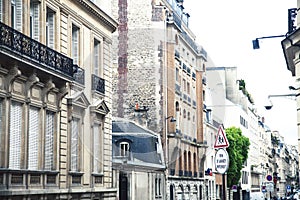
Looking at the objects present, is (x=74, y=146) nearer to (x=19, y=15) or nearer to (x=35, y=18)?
(x=35, y=18)

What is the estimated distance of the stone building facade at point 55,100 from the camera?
16.4m

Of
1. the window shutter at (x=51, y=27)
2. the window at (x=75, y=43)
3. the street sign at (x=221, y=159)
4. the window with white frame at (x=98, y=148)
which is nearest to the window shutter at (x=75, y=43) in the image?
the window at (x=75, y=43)

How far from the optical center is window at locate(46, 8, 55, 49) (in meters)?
19.6

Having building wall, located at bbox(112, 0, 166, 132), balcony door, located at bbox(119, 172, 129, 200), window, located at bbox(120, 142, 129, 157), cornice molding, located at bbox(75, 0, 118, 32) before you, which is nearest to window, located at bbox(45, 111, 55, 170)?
building wall, located at bbox(112, 0, 166, 132)

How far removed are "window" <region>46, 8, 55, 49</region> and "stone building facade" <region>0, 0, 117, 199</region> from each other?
30mm

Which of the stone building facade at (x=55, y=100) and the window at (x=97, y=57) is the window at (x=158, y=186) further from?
the window at (x=97, y=57)

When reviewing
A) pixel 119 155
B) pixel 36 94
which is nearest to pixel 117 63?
pixel 119 155

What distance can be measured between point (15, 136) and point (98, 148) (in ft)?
21.9

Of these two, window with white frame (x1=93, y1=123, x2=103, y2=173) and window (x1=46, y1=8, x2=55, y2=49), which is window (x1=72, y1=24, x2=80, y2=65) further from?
window with white frame (x1=93, y1=123, x2=103, y2=173)

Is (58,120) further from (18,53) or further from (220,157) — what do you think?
(220,157)

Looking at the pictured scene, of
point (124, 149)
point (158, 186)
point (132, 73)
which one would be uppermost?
point (132, 73)

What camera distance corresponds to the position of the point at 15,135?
54.9 ft

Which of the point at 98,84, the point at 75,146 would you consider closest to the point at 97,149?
the point at 98,84

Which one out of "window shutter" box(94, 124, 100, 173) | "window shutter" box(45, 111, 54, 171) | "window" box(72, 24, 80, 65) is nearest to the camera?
"window shutter" box(45, 111, 54, 171)
